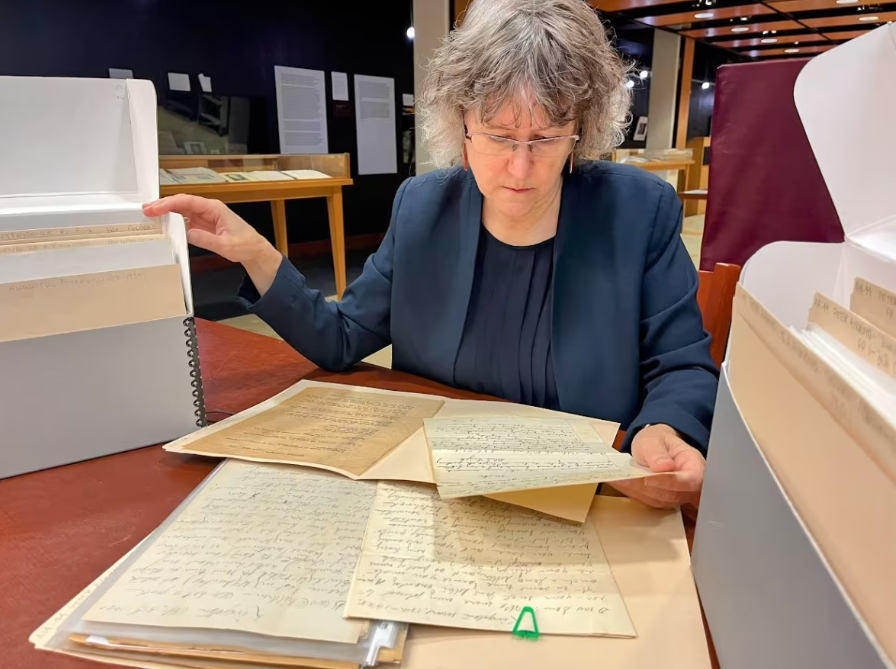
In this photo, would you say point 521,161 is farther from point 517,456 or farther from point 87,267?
point 87,267

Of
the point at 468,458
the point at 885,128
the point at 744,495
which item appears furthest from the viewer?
the point at 468,458

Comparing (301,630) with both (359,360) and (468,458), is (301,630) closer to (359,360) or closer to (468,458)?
(468,458)

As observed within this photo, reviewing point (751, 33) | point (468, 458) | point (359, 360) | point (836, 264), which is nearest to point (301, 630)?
point (468, 458)

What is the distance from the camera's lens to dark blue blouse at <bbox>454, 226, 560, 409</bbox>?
3.30 feet

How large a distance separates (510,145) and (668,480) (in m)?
0.51

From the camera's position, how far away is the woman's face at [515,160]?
861 mm

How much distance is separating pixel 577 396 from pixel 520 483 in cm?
42

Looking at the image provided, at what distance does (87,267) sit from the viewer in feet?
2.36

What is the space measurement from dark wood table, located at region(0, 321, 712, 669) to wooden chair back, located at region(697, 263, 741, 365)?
87cm

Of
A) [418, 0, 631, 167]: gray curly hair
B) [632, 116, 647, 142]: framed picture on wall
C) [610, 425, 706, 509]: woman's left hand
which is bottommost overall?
[610, 425, 706, 509]: woman's left hand

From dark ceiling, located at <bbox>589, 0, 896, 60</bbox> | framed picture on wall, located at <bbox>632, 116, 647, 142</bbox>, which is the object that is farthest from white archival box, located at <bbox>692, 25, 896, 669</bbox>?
framed picture on wall, located at <bbox>632, 116, 647, 142</bbox>

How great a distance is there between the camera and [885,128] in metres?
0.52

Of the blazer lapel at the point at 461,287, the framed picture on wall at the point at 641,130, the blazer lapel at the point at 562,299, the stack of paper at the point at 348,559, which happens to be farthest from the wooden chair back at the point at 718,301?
the framed picture on wall at the point at 641,130

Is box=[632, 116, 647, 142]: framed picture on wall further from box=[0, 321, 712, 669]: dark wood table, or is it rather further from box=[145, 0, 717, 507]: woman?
box=[0, 321, 712, 669]: dark wood table
